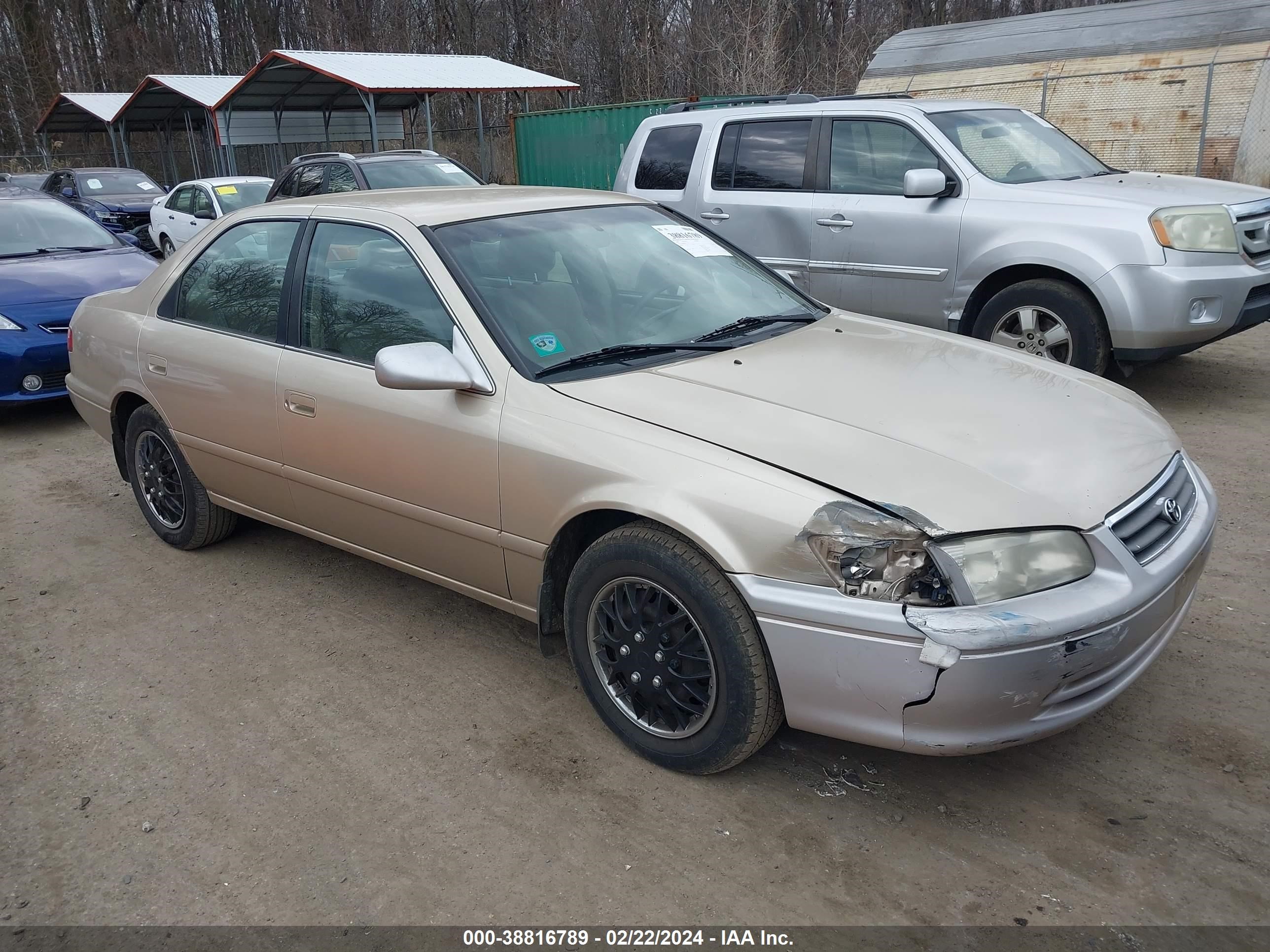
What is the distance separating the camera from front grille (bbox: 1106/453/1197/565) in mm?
2656

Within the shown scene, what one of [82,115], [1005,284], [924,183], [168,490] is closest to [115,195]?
[168,490]

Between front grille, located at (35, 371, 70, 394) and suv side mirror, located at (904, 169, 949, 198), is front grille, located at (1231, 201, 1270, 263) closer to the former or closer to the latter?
suv side mirror, located at (904, 169, 949, 198)

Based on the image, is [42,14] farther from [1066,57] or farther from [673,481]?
[673,481]

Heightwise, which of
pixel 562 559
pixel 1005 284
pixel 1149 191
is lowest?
pixel 562 559

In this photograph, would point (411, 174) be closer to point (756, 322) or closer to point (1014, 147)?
point (1014, 147)

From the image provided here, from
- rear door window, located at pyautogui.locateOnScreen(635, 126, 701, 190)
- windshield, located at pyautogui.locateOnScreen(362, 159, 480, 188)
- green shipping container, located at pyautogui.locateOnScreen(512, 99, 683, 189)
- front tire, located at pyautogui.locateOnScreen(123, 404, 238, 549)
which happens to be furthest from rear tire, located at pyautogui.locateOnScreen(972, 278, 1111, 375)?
green shipping container, located at pyautogui.locateOnScreen(512, 99, 683, 189)

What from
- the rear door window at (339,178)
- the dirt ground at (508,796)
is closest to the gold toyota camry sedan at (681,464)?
the dirt ground at (508,796)

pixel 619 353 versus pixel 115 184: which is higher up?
pixel 619 353

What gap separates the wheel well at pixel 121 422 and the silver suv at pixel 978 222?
179 inches

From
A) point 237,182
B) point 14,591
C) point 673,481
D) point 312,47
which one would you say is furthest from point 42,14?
point 673,481

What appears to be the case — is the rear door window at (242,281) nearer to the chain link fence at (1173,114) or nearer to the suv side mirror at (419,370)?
the suv side mirror at (419,370)

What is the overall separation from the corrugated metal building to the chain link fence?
0.05ft

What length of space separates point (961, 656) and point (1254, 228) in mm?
5252

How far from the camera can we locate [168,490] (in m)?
4.78
